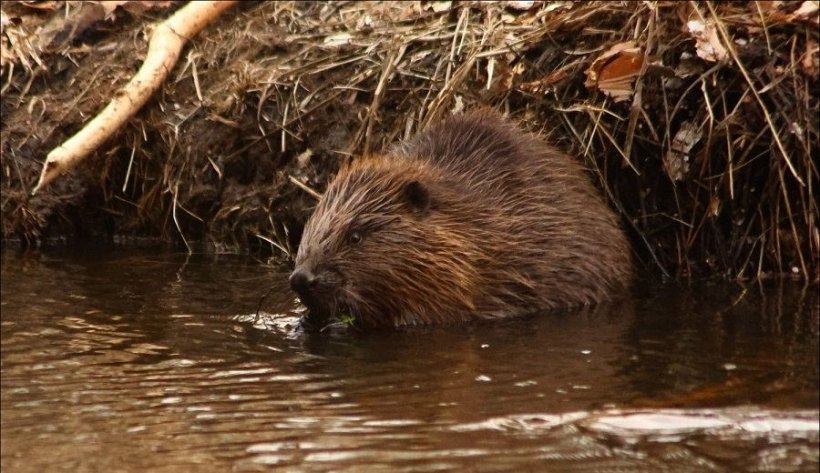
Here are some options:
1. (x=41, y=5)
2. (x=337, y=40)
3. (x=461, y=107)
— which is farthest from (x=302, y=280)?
(x=41, y=5)

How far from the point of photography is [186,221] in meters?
8.46

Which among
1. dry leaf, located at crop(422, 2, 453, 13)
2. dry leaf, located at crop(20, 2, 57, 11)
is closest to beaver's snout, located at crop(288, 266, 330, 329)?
dry leaf, located at crop(422, 2, 453, 13)

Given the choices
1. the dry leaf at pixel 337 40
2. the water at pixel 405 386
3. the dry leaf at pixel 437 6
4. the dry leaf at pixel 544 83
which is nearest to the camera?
the water at pixel 405 386

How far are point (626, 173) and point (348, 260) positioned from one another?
187cm

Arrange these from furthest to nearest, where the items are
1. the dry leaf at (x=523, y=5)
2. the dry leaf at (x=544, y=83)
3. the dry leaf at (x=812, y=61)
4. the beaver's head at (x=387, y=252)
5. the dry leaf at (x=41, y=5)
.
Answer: the dry leaf at (x=41, y=5) → the dry leaf at (x=523, y=5) → the dry leaf at (x=544, y=83) → the dry leaf at (x=812, y=61) → the beaver's head at (x=387, y=252)

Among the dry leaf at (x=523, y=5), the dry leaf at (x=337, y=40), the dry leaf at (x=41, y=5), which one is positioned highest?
the dry leaf at (x=41, y=5)

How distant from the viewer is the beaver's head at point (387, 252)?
5863 millimetres

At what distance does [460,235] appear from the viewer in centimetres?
616

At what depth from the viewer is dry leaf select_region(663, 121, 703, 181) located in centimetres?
661

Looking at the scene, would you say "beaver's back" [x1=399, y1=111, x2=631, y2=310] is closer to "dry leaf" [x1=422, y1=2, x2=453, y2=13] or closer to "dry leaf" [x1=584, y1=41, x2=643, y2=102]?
"dry leaf" [x1=584, y1=41, x2=643, y2=102]

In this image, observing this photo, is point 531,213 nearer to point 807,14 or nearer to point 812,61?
point 812,61

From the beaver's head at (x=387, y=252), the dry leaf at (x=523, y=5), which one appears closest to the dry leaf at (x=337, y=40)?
the dry leaf at (x=523, y=5)

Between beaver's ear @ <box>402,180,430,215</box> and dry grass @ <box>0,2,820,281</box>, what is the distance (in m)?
1.05

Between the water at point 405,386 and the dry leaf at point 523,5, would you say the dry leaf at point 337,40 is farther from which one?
the water at point 405,386
